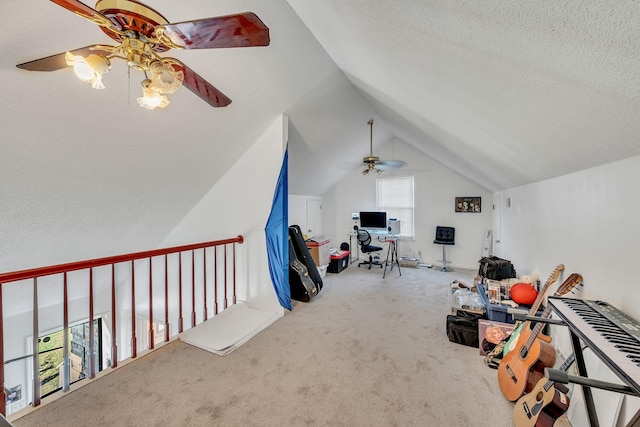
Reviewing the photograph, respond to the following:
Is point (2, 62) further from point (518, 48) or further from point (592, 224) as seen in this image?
point (592, 224)

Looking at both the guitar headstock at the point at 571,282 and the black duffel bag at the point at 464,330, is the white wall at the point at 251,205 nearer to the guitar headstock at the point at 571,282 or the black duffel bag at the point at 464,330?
the black duffel bag at the point at 464,330

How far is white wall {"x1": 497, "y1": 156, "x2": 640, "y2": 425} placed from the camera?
1331mm

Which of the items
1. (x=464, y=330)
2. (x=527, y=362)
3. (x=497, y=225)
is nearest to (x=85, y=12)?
(x=527, y=362)

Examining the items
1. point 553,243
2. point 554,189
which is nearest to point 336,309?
point 553,243

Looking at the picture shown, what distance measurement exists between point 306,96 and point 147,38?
6.76ft

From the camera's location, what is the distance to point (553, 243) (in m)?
2.29

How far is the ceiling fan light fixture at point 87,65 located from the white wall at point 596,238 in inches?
105

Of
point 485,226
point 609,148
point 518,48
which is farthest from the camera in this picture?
point 485,226

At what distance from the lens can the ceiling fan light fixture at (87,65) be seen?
111 centimetres

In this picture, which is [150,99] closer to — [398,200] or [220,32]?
[220,32]

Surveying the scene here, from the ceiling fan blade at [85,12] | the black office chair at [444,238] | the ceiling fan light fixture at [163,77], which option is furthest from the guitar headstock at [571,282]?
the black office chair at [444,238]

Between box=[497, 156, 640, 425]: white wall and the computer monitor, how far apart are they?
301 centimetres

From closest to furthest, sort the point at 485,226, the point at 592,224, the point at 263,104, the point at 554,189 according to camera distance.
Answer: the point at 592,224, the point at 554,189, the point at 263,104, the point at 485,226

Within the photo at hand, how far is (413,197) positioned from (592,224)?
13.3 feet
